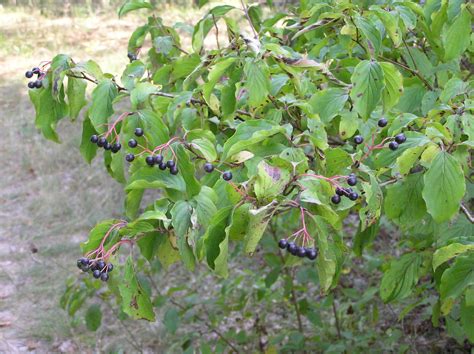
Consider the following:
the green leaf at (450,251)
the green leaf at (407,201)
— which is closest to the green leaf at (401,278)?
the green leaf at (407,201)

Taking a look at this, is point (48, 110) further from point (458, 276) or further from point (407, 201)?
Result: point (458, 276)

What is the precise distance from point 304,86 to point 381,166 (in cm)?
32

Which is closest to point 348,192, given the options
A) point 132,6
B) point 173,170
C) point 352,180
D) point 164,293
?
point 352,180

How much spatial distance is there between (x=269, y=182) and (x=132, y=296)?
55 cm

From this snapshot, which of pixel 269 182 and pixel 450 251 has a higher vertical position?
pixel 269 182

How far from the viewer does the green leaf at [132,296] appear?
1517mm

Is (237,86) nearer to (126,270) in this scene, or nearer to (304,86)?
(304,86)

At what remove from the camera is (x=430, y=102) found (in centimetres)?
204

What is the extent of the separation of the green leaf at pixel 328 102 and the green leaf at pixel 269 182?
1.68ft

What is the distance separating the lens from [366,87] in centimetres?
166

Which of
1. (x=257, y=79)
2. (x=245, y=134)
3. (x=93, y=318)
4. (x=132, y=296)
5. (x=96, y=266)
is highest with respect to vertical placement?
(x=257, y=79)

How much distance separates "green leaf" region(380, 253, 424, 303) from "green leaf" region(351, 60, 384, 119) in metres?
0.63

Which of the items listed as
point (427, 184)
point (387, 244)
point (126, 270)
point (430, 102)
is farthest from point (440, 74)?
point (387, 244)

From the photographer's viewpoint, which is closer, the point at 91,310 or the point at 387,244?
the point at 91,310
